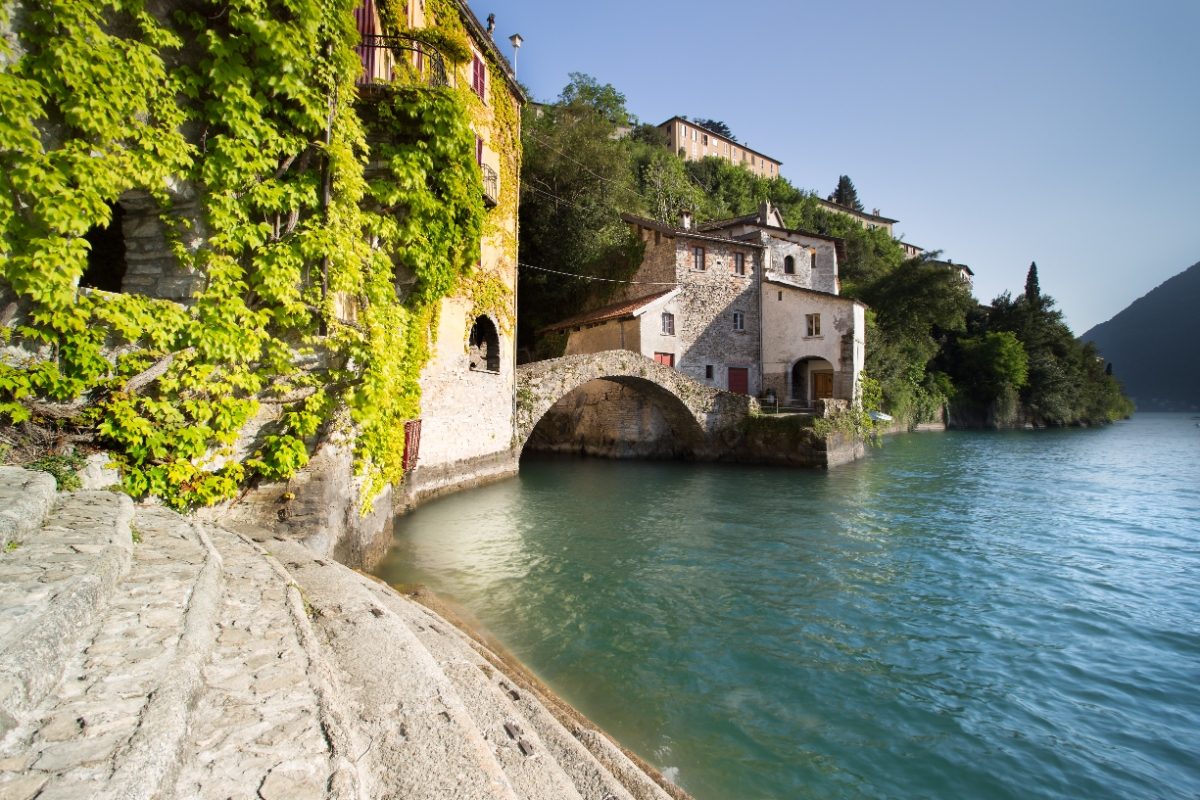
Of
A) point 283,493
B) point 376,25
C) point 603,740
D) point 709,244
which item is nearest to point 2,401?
point 283,493

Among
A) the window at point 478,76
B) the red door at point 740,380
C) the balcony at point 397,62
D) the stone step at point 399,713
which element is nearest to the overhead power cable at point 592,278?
the red door at point 740,380

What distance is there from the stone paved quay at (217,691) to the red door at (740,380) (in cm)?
2595

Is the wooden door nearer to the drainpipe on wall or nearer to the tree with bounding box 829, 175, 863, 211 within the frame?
the drainpipe on wall

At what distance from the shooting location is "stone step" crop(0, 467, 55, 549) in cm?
277

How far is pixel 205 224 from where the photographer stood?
5.64 metres

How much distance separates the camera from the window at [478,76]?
46.8 feet

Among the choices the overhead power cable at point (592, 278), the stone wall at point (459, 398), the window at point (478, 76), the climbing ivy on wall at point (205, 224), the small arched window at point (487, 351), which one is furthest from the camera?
the overhead power cable at point (592, 278)

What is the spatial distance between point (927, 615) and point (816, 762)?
3851 millimetres

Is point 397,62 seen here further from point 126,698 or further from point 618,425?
point 618,425

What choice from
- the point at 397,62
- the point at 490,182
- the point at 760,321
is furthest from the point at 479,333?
the point at 760,321

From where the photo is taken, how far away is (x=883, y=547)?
411 inches

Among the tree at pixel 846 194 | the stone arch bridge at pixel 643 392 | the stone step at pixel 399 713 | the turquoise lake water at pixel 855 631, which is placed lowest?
the turquoise lake water at pixel 855 631

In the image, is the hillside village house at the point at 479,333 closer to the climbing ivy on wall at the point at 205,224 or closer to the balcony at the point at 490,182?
the balcony at the point at 490,182

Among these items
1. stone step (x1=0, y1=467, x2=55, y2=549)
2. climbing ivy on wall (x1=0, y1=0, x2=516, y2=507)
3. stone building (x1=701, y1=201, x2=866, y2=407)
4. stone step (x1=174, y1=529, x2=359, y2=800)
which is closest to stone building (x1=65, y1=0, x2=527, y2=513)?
climbing ivy on wall (x1=0, y1=0, x2=516, y2=507)
